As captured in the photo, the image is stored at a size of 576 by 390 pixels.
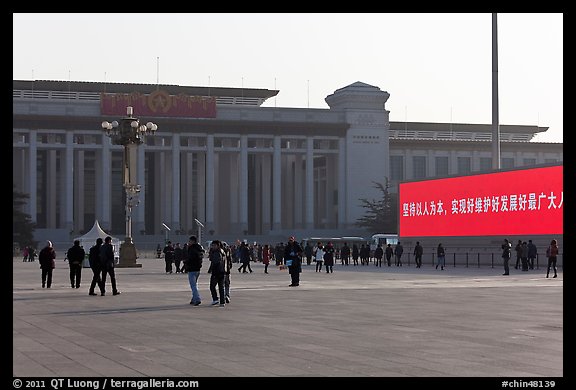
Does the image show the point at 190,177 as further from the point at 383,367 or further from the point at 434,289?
the point at 383,367

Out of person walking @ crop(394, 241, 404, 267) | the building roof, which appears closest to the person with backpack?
person walking @ crop(394, 241, 404, 267)

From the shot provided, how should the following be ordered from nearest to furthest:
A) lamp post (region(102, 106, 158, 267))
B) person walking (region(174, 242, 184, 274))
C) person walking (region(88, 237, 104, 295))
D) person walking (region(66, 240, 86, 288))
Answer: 1. person walking (region(88, 237, 104, 295))
2. person walking (region(66, 240, 86, 288))
3. person walking (region(174, 242, 184, 274))
4. lamp post (region(102, 106, 158, 267))

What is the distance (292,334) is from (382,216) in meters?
93.4

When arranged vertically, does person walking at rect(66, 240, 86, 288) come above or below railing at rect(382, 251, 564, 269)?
above

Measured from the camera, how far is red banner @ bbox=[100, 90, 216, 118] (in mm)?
107625

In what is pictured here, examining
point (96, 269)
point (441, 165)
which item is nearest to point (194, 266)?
point (96, 269)

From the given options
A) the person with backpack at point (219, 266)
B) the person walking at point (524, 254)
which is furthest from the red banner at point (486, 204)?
the person with backpack at point (219, 266)

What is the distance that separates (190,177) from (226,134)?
9.64 meters

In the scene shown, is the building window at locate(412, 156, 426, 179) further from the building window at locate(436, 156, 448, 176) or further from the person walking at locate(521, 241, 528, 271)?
the person walking at locate(521, 241, 528, 271)

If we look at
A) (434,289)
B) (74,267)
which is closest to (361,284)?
(434,289)

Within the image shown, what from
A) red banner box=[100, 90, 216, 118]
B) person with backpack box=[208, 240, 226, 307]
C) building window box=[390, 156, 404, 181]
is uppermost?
red banner box=[100, 90, 216, 118]

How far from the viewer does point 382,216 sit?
357 ft

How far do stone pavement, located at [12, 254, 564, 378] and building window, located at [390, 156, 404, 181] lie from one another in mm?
98180
